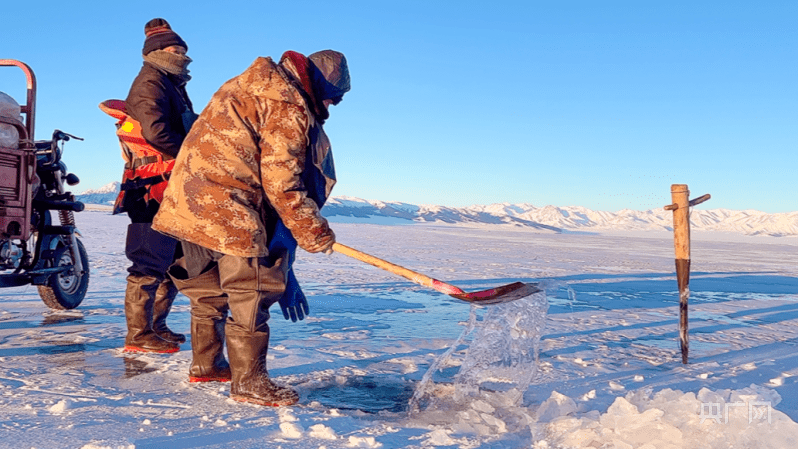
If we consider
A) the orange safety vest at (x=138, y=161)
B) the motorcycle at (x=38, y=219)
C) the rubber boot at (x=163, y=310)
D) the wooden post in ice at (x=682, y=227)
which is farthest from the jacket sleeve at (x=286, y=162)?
the wooden post in ice at (x=682, y=227)

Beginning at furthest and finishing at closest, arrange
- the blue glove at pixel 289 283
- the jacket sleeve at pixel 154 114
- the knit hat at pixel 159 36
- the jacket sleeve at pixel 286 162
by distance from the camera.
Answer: the knit hat at pixel 159 36 → the jacket sleeve at pixel 154 114 → the blue glove at pixel 289 283 → the jacket sleeve at pixel 286 162

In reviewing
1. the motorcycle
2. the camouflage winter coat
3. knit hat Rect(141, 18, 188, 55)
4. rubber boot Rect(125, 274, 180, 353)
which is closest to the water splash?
the camouflage winter coat

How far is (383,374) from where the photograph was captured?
10.1 feet

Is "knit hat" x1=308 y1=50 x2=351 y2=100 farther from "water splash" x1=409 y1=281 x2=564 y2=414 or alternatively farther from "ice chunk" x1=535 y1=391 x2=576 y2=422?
"ice chunk" x1=535 y1=391 x2=576 y2=422

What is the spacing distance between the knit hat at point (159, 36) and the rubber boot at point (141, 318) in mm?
1330

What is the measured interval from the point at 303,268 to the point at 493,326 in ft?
19.1

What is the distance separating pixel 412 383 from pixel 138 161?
2.11 metres

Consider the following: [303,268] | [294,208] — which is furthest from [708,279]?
[294,208]

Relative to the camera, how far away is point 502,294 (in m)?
2.66

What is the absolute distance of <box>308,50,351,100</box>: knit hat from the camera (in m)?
2.52

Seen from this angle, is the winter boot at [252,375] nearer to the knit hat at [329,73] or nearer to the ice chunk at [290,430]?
the ice chunk at [290,430]

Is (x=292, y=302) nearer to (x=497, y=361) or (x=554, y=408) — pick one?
(x=497, y=361)

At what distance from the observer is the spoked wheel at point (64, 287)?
4402 mm

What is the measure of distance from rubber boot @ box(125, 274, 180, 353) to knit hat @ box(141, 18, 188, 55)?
1.33m
